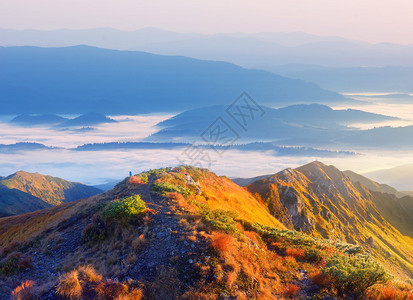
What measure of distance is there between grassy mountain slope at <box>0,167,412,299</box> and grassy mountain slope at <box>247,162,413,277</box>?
47081mm

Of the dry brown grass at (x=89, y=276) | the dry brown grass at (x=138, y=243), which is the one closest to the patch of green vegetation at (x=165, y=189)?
the dry brown grass at (x=138, y=243)

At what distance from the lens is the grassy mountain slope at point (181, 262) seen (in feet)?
38.3

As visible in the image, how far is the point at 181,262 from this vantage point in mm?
12891

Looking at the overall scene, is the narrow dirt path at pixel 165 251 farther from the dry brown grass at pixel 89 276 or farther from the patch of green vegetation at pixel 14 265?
the patch of green vegetation at pixel 14 265

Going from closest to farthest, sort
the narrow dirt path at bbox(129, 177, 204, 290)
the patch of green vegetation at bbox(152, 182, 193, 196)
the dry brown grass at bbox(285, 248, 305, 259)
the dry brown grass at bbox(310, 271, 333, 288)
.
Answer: the dry brown grass at bbox(310, 271, 333, 288), the narrow dirt path at bbox(129, 177, 204, 290), the dry brown grass at bbox(285, 248, 305, 259), the patch of green vegetation at bbox(152, 182, 193, 196)

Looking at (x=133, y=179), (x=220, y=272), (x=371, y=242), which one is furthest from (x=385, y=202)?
(x=220, y=272)

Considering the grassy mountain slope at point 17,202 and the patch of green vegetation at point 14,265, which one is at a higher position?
the patch of green vegetation at point 14,265

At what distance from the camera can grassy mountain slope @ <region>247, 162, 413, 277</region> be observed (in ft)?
214

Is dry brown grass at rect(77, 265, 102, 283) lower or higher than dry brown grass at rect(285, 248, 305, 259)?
higher

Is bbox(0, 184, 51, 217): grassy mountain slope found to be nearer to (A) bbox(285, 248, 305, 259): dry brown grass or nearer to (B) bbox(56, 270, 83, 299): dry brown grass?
(B) bbox(56, 270, 83, 299): dry brown grass

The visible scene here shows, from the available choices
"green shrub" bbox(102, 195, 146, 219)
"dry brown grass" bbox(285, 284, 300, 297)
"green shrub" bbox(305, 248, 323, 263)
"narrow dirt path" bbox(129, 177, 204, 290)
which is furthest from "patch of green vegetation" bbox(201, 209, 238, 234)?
"dry brown grass" bbox(285, 284, 300, 297)

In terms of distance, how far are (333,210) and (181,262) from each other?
80.1m

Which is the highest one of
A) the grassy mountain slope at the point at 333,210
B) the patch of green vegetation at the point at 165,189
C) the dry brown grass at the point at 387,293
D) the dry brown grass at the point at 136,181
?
the dry brown grass at the point at 136,181

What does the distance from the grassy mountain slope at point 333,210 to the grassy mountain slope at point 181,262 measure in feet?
154
